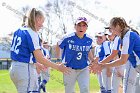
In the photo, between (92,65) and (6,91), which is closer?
(92,65)

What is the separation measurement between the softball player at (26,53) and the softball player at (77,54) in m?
2.47

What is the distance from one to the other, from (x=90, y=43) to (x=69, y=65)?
2.48ft

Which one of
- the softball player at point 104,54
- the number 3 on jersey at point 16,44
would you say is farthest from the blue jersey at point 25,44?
the softball player at point 104,54

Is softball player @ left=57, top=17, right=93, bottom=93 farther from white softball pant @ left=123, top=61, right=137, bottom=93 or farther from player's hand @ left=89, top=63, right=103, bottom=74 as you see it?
white softball pant @ left=123, top=61, right=137, bottom=93

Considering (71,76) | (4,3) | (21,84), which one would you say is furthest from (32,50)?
(4,3)

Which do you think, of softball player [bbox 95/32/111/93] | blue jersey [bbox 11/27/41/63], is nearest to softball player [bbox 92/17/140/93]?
blue jersey [bbox 11/27/41/63]

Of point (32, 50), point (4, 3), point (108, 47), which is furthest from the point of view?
point (4, 3)

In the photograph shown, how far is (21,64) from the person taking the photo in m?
6.96

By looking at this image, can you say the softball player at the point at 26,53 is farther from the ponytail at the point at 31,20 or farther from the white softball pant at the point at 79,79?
the white softball pant at the point at 79,79

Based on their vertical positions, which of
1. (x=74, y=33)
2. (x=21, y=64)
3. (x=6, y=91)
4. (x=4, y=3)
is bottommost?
(x=6, y=91)

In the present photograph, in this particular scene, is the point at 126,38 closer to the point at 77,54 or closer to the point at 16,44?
the point at 16,44

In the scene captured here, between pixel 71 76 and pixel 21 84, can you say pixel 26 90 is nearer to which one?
pixel 21 84

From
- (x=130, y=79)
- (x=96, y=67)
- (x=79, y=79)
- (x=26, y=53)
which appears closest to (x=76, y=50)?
(x=79, y=79)

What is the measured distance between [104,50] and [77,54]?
3.09 m
